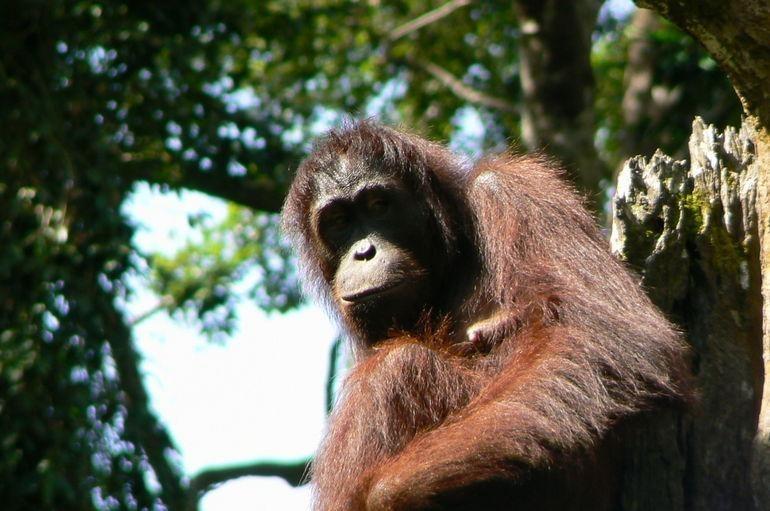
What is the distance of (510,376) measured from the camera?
4.05 metres

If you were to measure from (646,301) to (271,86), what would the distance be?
8617 mm

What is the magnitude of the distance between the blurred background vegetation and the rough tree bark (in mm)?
1539

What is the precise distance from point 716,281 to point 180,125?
624 centimetres

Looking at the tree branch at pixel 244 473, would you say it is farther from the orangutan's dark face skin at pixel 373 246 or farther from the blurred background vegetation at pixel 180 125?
the orangutan's dark face skin at pixel 373 246

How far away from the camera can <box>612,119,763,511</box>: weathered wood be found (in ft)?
13.5

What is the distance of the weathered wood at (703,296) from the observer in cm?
411

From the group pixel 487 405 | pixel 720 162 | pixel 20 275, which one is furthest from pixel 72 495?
pixel 720 162

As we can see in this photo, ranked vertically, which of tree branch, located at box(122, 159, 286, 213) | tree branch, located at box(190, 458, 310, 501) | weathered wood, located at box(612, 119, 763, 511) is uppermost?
tree branch, located at box(122, 159, 286, 213)

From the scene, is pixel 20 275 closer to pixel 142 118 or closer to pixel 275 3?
pixel 142 118

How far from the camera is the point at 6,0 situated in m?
8.59

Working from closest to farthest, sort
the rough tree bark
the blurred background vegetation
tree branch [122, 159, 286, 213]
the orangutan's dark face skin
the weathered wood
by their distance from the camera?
the rough tree bark → the weathered wood → the orangutan's dark face skin → the blurred background vegetation → tree branch [122, 159, 286, 213]

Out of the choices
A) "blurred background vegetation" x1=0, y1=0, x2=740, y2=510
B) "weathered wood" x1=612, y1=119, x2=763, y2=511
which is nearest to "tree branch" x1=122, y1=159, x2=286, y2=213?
"blurred background vegetation" x1=0, y1=0, x2=740, y2=510

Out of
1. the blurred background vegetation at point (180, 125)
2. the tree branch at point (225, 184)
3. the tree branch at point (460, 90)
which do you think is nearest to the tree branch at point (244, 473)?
the blurred background vegetation at point (180, 125)

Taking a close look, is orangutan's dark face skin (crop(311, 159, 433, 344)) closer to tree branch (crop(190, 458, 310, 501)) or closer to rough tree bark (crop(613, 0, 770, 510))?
rough tree bark (crop(613, 0, 770, 510))
